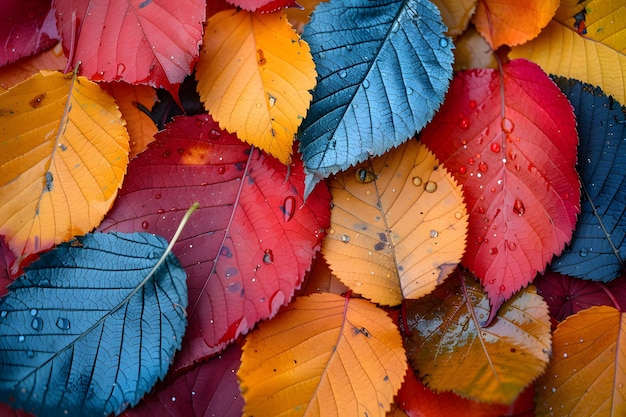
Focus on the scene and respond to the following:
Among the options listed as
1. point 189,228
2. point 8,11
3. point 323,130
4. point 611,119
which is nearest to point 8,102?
point 8,11

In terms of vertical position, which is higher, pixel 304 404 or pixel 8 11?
pixel 8 11

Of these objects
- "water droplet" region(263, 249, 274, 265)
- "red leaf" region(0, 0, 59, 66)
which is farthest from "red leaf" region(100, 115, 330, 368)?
"red leaf" region(0, 0, 59, 66)

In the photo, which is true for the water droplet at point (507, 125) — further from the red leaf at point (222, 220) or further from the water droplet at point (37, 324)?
the water droplet at point (37, 324)

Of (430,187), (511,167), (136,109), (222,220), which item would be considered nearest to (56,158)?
(136,109)

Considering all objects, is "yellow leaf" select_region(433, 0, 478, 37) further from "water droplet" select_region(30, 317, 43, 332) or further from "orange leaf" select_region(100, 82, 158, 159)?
"water droplet" select_region(30, 317, 43, 332)

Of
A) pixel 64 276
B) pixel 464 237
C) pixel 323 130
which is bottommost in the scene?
pixel 64 276

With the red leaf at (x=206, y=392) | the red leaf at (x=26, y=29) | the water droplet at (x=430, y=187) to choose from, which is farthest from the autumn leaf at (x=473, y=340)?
the red leaf at (x=26, y=29)

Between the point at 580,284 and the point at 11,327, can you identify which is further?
the point at 580,284

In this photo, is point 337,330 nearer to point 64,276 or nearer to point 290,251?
point 290,251
